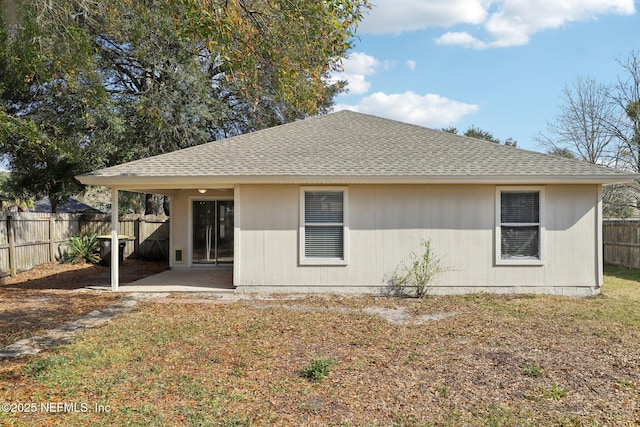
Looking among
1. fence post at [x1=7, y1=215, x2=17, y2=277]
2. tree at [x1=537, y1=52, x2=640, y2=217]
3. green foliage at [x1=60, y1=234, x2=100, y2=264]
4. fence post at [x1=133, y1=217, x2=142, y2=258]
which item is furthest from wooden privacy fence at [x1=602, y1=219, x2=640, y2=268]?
fence post at [x1=7, y1=215, x2=17, y2=277]

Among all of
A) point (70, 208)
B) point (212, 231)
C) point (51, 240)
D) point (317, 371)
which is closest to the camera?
point (317, 371)

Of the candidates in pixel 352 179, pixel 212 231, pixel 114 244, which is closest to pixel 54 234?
pixel 212 231

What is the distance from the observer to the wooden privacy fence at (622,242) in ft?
45.5

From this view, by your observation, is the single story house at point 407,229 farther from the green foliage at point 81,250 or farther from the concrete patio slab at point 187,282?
the green foliage at point 81,250

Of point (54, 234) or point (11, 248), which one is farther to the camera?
point (54, 234)

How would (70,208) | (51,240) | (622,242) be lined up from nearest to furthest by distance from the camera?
(51,240) → (622,242) → (70,208)

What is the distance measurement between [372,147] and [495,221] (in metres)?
3.18

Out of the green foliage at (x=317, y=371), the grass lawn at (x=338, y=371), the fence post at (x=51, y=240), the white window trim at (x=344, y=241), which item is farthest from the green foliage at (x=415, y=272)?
the fence post at (x=51, y=240)

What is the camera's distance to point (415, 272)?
9.07 meters

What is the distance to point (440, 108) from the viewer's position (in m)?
24.3

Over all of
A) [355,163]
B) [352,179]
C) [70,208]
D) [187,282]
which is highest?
[355,163]

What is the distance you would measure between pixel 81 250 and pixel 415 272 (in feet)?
35.1

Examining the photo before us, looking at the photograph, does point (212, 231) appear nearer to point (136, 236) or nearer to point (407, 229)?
point (136, 236)

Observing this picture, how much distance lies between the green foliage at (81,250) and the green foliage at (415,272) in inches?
396
